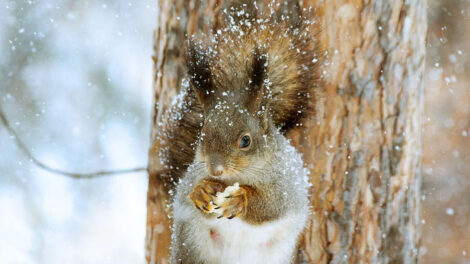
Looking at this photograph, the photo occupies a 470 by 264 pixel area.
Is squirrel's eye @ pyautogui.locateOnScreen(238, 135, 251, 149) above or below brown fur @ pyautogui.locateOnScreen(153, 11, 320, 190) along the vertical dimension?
below

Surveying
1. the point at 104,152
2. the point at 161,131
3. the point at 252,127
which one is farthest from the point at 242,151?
the point at 104,152

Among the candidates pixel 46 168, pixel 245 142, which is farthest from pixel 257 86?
pixel 46 168

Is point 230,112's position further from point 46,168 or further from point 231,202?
point 46,168

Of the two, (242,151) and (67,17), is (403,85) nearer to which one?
(242,151)

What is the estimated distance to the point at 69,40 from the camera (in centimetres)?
280

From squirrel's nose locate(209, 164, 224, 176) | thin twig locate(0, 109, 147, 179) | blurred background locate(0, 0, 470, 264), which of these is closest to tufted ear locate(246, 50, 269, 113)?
squirrel's nose locate(209, 164, 224, 176)

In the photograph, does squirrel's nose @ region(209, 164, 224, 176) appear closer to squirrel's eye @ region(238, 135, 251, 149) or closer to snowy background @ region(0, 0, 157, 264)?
squirrel's eye @ region(238, 135, 251, 149)

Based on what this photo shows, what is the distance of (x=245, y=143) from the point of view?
3.73 ft

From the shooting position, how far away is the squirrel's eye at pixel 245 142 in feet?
3.71

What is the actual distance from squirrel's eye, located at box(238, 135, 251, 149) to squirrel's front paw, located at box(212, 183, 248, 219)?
0.36 ft

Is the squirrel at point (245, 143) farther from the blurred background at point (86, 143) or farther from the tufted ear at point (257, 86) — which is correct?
the blurred background at point (86, 143)

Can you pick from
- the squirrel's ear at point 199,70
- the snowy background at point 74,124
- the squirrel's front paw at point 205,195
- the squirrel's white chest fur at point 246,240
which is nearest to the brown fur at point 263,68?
the squirrel's ear at point 199,70

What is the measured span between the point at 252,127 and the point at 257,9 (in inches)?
10.8

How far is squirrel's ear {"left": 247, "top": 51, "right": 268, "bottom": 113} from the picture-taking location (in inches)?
42.1
